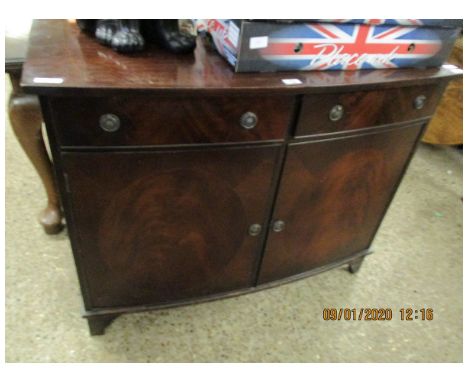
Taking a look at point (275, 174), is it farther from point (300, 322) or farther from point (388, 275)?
point (388, 275)

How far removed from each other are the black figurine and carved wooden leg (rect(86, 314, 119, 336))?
27.1 inches

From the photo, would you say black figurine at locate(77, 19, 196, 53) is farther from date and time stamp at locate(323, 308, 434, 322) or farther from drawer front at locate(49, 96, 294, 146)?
date and time stamp at locate(323, 308, 434, 322)

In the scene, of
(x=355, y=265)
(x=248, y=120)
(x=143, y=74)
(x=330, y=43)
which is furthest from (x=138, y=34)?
(x=355, y=265)

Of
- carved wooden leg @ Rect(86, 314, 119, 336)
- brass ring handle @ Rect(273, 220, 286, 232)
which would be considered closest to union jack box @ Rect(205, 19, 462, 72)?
brass ring handle @ Rect(273, 220, 286, 232)

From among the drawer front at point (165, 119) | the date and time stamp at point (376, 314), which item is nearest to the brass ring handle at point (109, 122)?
the drawer front at point (165, 119)

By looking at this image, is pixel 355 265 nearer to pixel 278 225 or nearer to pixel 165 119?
pixel 278 225

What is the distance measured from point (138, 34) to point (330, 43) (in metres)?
0.38

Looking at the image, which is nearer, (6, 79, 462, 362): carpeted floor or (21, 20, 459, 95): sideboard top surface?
(21, 20, 459, 95): sideboard top surface

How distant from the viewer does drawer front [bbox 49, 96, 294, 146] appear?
2.05ft

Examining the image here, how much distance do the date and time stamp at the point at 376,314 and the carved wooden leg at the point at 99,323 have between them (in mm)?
664

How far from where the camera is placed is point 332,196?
97 cm

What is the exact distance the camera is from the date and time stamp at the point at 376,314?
1.19 metres

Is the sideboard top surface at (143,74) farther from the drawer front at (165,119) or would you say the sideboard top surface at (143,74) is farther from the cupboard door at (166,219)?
the cupboard door at (166,219)

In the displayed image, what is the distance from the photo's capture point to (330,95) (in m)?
0.74
